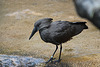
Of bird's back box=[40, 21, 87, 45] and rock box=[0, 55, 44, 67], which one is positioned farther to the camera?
bird's back box=[40, 21, 87, 45]

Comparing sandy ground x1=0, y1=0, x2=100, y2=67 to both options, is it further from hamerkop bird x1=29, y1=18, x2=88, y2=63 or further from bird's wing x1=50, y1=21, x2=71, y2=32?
bird's wing x1=50, y1=21, x2=71, y2=32

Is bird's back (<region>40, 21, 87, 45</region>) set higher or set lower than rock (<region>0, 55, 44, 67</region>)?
higher

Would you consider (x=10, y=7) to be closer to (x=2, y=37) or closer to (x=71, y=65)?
(x=2, y=37)

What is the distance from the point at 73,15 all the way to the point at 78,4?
57cm

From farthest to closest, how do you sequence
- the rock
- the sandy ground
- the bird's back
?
the sandy ground, the bird's back, the rock

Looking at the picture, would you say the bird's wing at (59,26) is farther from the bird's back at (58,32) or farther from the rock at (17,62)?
the rock at (17,62)

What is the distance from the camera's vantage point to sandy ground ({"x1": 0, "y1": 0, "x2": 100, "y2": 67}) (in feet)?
16.2

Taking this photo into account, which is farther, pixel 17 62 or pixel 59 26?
pixel 59 26

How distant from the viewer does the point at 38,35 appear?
6789 millimetres

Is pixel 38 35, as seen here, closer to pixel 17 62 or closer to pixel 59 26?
pixel 59 26

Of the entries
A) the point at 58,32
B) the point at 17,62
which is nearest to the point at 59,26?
the point at 58,32

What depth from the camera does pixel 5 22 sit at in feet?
26.1

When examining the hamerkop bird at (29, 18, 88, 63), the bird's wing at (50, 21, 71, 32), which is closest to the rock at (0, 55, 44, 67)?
the hamerkop bird at (29, 18, 88, 63)

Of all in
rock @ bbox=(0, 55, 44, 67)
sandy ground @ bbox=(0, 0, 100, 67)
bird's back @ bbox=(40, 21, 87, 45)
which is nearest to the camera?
rock @ bbox=(0, 55, 44, 67)
